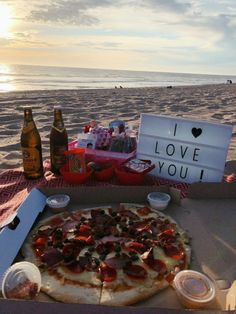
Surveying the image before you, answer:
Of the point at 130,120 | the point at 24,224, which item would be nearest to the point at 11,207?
the point at 24,224

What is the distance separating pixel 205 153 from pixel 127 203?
0.77 metres

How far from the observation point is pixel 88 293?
152cm

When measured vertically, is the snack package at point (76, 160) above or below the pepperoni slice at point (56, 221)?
above

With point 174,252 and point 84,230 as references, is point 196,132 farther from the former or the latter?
point 84,230

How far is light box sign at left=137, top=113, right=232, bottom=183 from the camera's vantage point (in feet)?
8.32

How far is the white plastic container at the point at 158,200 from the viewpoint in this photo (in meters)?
2.26

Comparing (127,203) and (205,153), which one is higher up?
(205,153)

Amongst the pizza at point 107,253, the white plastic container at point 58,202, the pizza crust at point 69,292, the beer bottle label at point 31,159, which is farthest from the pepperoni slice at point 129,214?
the beer bottle label at point 31,159

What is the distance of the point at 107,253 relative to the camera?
5.82ft

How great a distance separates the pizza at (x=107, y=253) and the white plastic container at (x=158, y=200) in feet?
0.18

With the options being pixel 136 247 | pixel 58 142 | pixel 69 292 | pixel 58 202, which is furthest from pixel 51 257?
pixel 58 142

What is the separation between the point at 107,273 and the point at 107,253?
16cm

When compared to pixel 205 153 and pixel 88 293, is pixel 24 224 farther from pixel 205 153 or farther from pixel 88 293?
pixel 205 153

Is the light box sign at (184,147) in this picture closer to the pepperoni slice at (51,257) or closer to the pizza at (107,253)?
the pizza at (107,253)
